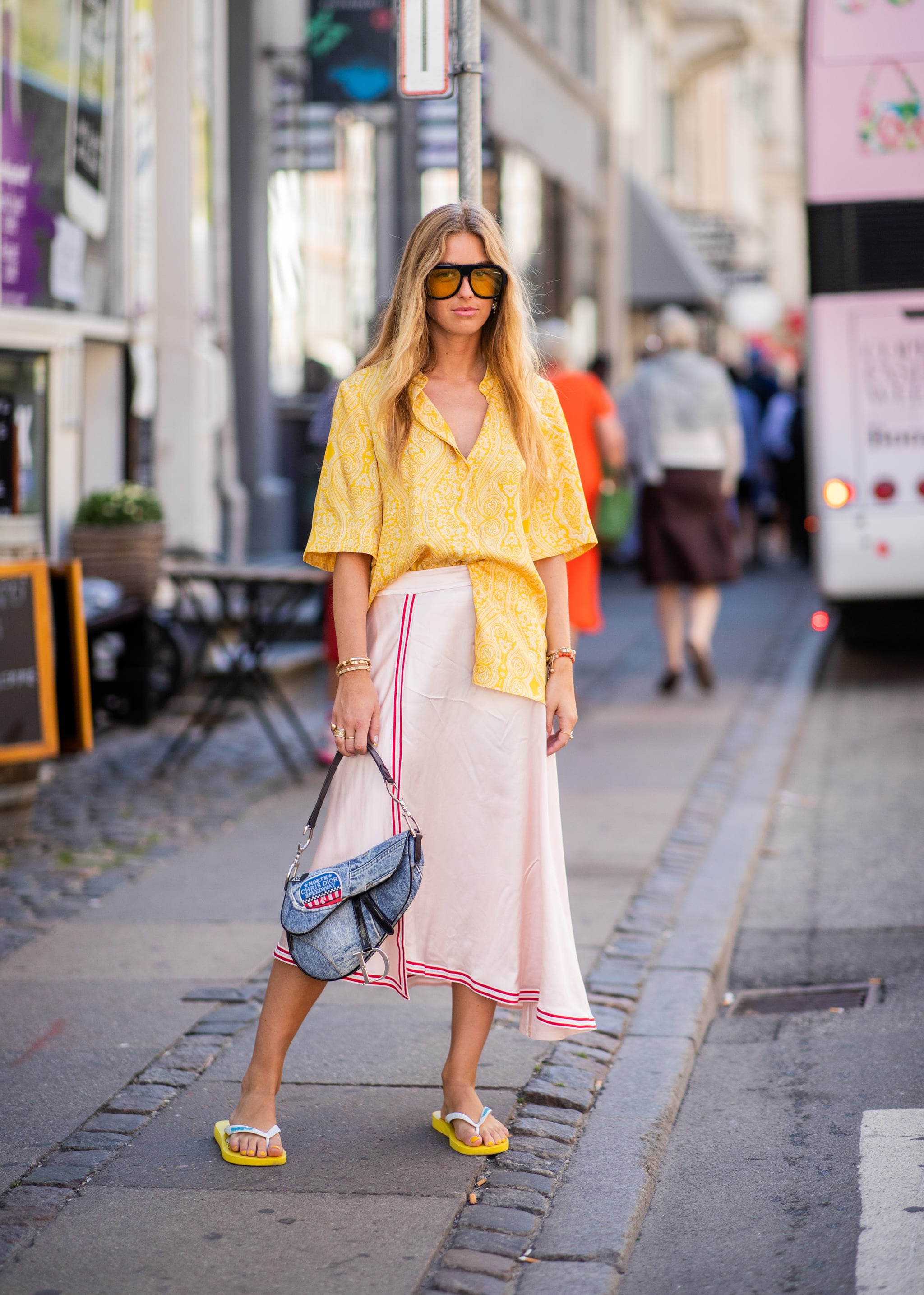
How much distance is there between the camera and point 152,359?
35.6 feet

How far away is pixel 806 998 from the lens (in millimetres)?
5113

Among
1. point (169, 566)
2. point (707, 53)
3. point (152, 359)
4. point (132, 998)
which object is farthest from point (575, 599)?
point (707, 53)

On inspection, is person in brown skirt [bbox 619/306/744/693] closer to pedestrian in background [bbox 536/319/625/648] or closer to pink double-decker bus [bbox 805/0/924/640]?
pedestrian in background [bbox 536/319/625/648]

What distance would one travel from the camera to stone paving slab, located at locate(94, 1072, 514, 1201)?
357 centimetres

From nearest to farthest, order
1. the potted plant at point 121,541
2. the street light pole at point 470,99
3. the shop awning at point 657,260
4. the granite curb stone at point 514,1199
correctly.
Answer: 1. the granite curb stone at point 514,1199
2. the street light pole at point 470,99
3. the potted plant at point 121,541
4. the shop awning at point 657,260

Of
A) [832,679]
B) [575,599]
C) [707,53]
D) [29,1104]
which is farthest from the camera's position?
[707,53]

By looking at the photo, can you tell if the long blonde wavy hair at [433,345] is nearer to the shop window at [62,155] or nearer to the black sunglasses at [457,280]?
the black sunglasses at [457,280]

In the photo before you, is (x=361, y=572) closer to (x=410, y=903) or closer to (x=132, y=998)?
(x=410, y=903)

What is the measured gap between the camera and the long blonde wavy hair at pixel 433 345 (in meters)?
3.55

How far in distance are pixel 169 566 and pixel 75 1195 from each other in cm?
698

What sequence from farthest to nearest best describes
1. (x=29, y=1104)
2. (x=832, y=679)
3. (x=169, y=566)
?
(x=832, y=679) → (x=169, y=566) → (x=29, y=1104)

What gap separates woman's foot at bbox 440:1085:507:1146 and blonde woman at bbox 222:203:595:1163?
3 cm

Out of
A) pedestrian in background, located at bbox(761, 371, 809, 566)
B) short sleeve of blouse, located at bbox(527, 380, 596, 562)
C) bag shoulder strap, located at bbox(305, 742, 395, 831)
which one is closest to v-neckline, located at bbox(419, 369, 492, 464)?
short sleeve of blouse, located at bbox(527, 380, 596, 562)

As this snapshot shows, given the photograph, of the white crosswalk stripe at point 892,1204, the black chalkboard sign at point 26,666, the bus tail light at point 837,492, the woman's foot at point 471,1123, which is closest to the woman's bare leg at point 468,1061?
the woman's foot at point 471,1123
